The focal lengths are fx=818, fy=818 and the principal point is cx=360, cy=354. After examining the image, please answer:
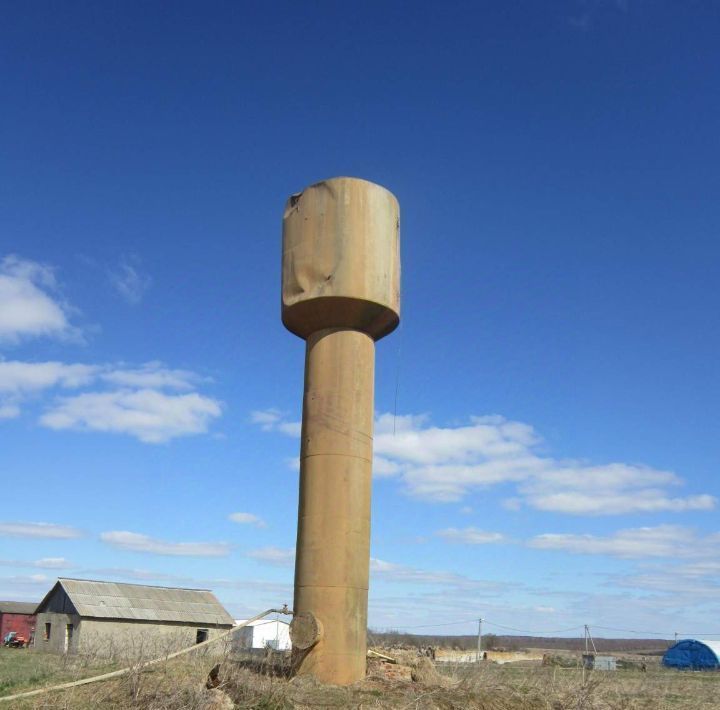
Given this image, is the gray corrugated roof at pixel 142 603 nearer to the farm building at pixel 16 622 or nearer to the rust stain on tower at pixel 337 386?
the farm building at pixel 16 622

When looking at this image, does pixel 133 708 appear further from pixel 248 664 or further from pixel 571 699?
pixel 571 699


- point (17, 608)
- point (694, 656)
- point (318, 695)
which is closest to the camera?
point (318, 695)

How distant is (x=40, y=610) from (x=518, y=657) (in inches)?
1126

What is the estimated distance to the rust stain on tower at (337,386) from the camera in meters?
11.0

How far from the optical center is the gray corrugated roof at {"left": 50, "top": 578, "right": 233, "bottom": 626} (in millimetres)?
41344

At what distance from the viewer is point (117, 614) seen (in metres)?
41.2

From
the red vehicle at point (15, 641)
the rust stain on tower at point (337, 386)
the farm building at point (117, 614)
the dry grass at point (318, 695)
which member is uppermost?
the rust stain on tower at point (337, 386)

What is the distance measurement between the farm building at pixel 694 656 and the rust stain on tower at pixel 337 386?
1366 inches

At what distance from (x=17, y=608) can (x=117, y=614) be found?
86.9ft

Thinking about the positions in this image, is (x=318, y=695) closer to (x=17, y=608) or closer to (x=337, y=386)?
(x=337, y=386)

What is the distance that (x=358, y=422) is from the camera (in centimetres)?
1186

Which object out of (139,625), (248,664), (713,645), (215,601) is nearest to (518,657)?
(713,645)

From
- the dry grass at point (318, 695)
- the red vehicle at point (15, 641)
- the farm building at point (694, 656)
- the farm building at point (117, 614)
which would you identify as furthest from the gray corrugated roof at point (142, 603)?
the dry grass at point (318, 695)

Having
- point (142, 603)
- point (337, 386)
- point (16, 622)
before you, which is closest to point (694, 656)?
point (142, 603)
